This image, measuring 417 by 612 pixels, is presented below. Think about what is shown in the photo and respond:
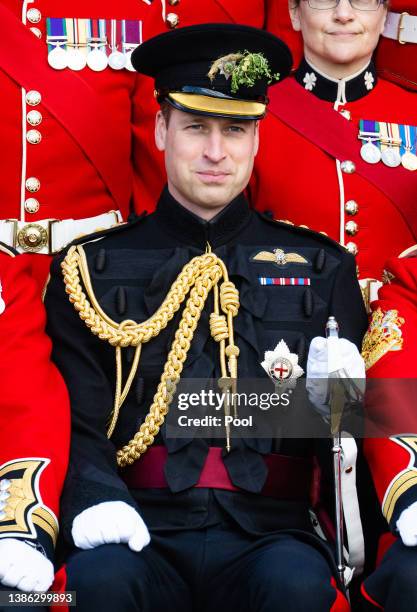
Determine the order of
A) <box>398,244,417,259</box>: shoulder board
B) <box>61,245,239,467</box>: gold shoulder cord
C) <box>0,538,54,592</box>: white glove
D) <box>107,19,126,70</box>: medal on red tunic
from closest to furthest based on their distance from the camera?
<box>0,538,54,592</box>: white glove < <box>61,245,239,467</box>: gold shoulder cord < <box>398,244,417,259</box>: shoulder board < <box>107,19,126,70</box>: medal on red tunic

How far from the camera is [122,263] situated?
3529mm

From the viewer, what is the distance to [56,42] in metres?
4.03

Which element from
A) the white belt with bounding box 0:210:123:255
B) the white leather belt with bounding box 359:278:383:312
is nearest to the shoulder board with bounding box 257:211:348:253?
the white leather belt with bounding box 359:278:383:312

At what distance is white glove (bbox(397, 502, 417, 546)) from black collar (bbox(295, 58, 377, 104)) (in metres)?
1.37

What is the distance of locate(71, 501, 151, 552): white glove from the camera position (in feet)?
10.2

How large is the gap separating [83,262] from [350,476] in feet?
2.52

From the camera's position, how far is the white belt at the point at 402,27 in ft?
13.9

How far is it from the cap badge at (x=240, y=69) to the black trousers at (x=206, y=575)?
97 centimetres

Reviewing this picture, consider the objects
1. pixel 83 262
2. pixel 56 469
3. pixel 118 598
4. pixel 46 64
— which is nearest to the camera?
pixel 118 598

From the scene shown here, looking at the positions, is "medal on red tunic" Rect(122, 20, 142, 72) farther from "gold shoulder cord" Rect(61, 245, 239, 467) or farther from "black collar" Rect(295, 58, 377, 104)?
"gold shoulder cord" Rect(61, 245, 239, 467)

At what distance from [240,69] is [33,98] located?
718mm

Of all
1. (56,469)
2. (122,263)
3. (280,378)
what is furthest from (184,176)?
(56,469)

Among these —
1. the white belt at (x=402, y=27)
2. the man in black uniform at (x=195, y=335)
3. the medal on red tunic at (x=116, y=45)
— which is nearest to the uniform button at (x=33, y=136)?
the medal on red tunic at (x=116, y=45)

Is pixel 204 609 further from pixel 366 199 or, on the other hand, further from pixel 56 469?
pixel 366 199
